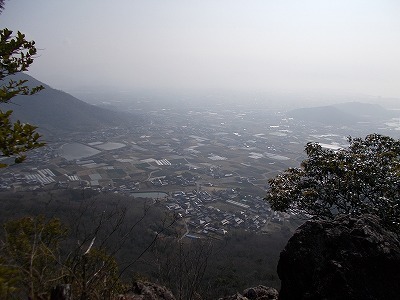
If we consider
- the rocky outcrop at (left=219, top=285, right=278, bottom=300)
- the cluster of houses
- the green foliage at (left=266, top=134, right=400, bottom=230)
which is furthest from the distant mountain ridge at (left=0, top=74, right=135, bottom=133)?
the rocky outcrop at (left=219, top=285, right=278, bottom=300)

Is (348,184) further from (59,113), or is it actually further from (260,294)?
(59,113)

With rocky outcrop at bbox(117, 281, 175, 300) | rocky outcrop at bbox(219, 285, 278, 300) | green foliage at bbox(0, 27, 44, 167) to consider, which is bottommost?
rocky outcrop at bbox(219, 285, 278, 300)

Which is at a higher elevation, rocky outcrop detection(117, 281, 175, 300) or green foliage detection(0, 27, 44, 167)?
green foliage detection(0, 27, 44, 167)

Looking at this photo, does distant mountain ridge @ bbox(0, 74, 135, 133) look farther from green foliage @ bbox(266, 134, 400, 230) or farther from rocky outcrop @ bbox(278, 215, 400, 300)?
rocky outcrop @ bbox(278, 215, 400, 300)

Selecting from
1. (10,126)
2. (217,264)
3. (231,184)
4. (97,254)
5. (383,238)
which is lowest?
(231,184)

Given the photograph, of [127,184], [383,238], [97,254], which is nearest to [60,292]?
[97,254]

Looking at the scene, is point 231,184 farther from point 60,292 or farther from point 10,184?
point 60,292

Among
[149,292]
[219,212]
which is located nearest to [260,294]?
[149,292]

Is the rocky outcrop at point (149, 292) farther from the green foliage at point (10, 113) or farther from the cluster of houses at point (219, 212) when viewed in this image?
the cluster of houses at point (219, 212)
